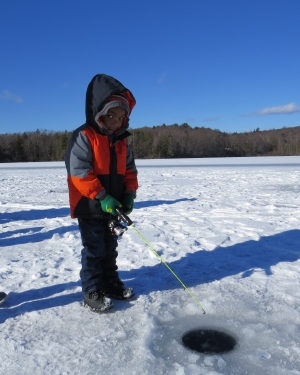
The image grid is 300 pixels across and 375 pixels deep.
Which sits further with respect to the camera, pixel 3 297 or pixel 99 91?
pixel 3 297

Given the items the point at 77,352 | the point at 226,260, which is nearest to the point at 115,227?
the point at 77,352

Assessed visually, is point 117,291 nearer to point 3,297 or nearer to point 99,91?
point 3,297

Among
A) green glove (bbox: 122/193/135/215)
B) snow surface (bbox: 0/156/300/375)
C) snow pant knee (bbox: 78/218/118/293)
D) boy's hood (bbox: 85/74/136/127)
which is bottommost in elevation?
snow surface (bbox: 0/156/300/375)

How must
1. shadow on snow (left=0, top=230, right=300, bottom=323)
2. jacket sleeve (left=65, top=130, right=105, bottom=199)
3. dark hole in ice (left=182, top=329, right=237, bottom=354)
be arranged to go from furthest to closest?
shadow on snow (left=0, top=230, right=300, bottom=323), jacket sleeve (left=65, top=130, right=105, bottom=199), dark hole in ice (left=182, top=329, right=237, bottom=354)

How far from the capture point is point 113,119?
2.96 metres

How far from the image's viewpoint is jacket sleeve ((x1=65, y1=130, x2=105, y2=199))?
9.20 ft

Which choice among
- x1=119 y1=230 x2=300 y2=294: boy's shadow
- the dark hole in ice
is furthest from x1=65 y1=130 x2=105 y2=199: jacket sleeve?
the dark hole in ice

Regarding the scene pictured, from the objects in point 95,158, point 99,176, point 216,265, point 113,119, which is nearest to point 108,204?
point 99,176

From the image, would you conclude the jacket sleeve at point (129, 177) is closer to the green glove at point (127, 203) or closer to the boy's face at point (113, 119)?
the green glove at point (127, 203)

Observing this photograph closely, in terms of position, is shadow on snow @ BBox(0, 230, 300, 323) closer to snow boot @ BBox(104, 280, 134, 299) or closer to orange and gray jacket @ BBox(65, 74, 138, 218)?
snow boot @ BBox(104, 280, 134, 299)

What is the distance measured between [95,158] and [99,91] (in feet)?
1.75

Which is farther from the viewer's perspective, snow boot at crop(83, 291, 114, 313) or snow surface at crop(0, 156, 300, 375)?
snow boot at crop(83, 291, 114, 313)

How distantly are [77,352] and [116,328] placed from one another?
376 mm

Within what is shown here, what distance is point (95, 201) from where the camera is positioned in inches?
116
